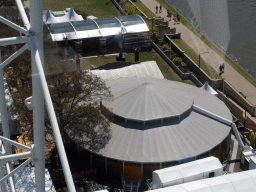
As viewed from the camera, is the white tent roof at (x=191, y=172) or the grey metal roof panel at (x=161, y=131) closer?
the white tent roof at (x=191, y=172)

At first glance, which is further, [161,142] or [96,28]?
[96,28]

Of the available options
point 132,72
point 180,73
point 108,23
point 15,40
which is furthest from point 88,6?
point 15,40

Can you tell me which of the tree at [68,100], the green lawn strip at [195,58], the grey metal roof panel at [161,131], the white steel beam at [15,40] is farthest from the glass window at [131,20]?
the white steel beam at [15,40]

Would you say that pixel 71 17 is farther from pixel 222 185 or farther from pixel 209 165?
pixel 222 185

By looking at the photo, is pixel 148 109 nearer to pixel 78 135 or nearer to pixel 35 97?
pixel 78 135

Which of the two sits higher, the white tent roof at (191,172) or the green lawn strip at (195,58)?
the green lawn strip at (195,58)

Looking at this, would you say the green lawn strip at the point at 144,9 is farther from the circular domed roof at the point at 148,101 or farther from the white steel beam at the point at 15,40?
the white steel beam at the point at 15,40

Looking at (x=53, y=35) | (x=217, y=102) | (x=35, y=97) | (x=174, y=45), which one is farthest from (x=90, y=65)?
(x=35, y=97)
